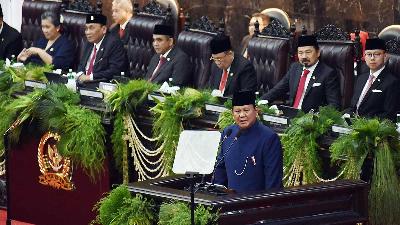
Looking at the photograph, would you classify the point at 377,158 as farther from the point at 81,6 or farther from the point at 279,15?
the point at 81,6

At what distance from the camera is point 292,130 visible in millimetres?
8539

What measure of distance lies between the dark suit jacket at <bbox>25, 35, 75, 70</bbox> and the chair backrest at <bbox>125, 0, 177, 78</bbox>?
2.14 ft

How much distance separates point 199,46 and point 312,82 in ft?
5.39

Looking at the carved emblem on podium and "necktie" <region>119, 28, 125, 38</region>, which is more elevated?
"necktie" <region>119, 28, 125, 38</region>

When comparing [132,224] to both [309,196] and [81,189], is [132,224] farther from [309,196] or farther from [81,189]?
[81,189]

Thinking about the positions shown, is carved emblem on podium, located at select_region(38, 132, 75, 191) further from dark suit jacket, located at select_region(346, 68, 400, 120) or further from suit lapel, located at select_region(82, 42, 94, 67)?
dark suit jacket, located at select_region(346, 68, 400, 120)

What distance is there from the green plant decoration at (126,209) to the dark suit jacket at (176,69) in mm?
3649

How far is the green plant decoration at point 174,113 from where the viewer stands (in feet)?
31.0

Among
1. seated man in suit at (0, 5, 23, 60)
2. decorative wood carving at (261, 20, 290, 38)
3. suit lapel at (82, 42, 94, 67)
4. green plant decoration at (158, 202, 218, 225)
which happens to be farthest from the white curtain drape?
green plant decoration at (158, 202, 218, 225)

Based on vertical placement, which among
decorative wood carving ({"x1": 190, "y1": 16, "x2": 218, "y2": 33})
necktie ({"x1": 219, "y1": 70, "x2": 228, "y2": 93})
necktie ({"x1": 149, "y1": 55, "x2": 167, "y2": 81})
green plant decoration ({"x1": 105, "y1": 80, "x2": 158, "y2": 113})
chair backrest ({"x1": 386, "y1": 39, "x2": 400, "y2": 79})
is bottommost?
green plant decoration ({"x1": 105, "y1": 80, "x2": 158, "y2": 113})

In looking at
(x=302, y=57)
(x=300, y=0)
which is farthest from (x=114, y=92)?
(x=300, y=0)

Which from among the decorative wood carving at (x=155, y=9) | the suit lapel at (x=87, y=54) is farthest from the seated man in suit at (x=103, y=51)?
the decorative wood carving at (x=155, y=9)

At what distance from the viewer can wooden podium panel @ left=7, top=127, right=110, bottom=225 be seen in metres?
10.0

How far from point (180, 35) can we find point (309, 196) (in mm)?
4661
